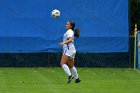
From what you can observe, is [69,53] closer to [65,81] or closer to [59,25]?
[65,81]

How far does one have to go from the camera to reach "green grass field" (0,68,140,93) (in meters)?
13.2

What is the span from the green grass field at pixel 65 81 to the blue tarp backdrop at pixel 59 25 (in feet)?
3.28

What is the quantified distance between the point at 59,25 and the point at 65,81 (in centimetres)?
596

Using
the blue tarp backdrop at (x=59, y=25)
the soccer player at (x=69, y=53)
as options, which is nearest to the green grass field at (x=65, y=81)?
the soccer player at (x=69, y=53)

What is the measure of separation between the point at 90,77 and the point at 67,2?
5.18m

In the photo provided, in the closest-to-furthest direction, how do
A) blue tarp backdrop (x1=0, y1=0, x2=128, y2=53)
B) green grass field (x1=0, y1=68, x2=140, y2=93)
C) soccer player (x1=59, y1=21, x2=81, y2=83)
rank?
green grass field (x1=0, y1=68, x2=140, y2=93), soccer player (x1=59, y1=21, x2=81, y2=83), blue tarp backdrop (x1=0, y1=0, x2=128, y2=53)

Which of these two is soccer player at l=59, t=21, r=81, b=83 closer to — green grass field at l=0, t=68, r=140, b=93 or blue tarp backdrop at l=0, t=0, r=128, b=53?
green grass field at l=0, t=68, r=140, b=93

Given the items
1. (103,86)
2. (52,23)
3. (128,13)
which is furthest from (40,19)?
(103,86)

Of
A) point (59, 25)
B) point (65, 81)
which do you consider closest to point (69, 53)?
point (65, 81)

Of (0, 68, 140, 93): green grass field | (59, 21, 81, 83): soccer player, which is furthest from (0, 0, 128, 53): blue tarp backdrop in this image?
(59, 21, 81, 83): soccer player

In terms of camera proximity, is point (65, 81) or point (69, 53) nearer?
point (69, 53)

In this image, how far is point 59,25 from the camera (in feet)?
69.7

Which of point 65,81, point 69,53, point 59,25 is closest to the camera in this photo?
point 69,53

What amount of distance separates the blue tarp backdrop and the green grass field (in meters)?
1.00
